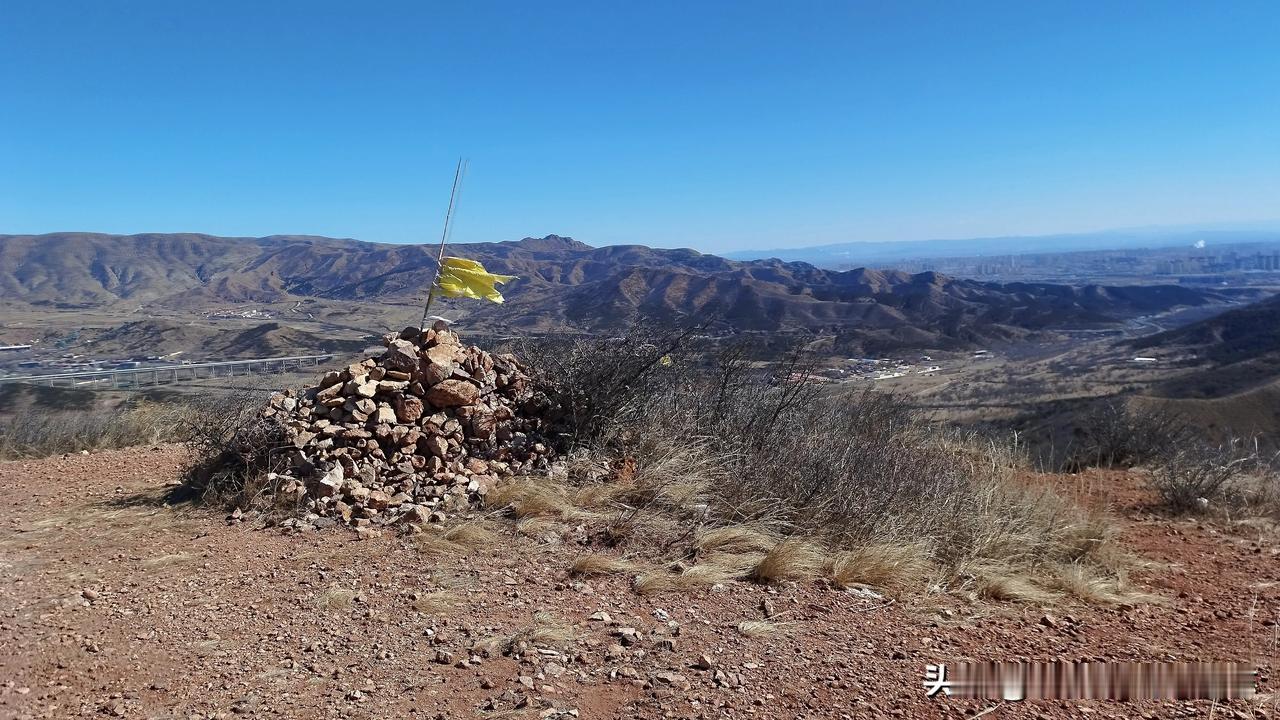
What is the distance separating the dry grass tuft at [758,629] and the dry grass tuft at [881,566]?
0.86 meters

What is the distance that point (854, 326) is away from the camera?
2106 inches

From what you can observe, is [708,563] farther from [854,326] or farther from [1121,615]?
[854,326]

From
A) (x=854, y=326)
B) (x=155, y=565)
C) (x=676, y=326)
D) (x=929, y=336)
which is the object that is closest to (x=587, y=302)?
(x=854, y=326)

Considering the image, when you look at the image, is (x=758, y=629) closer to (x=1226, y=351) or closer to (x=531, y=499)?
(x=531, y=499)

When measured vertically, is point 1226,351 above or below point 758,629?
below

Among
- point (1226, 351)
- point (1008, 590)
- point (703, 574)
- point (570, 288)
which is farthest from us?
point (570, 288)

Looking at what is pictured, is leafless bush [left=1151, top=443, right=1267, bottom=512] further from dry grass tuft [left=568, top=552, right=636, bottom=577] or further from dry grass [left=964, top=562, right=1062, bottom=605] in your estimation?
dry grass tuft [left=568, top=552, right=636, bottom=577]

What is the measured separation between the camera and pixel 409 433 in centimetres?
591

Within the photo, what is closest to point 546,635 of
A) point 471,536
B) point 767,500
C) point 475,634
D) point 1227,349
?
point 475,634

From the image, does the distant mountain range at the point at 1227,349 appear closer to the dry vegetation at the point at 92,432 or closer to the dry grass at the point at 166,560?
the dry grass at the point at 166,560

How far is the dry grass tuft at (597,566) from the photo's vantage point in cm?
438

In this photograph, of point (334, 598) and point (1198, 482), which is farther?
point (1198, 482)

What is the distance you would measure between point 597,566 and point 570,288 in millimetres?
65401

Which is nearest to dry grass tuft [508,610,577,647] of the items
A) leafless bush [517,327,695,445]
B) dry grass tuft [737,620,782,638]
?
dry grass tuft [737,620,782,638]
